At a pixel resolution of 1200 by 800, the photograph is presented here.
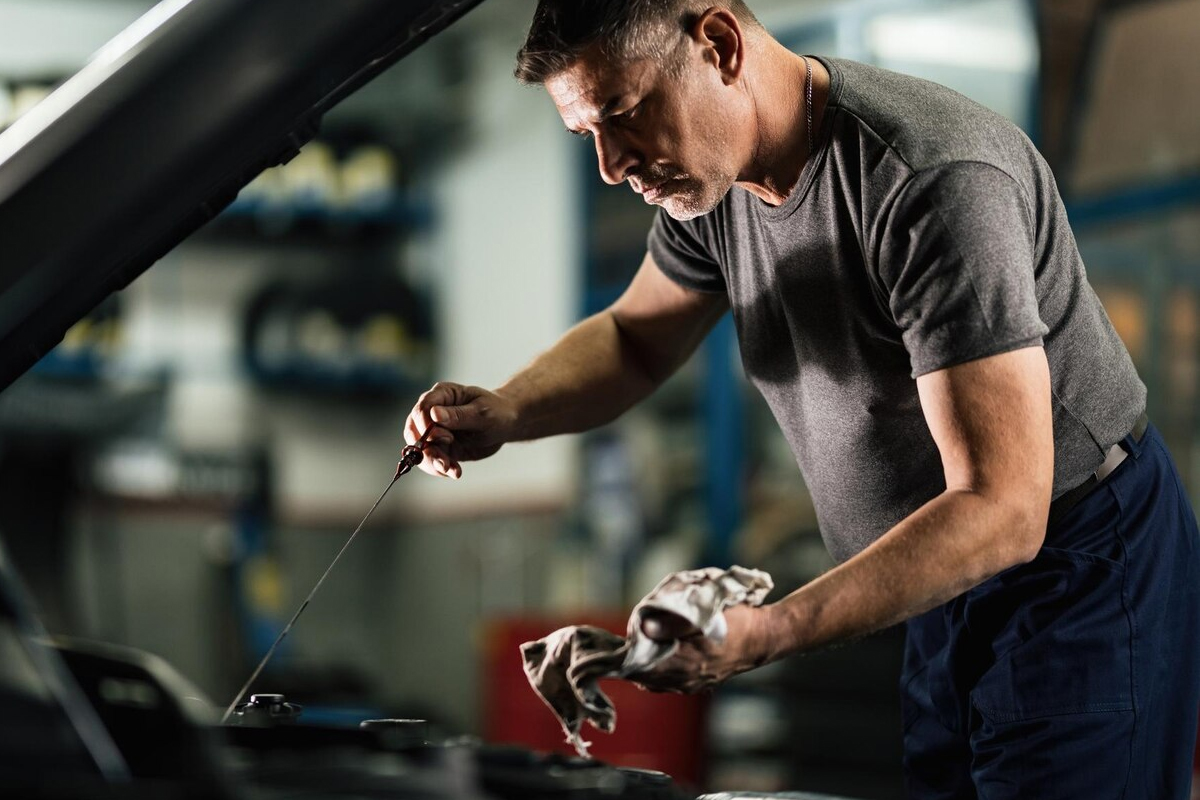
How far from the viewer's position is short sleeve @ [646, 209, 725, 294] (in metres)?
1.63

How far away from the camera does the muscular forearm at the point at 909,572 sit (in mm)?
1062

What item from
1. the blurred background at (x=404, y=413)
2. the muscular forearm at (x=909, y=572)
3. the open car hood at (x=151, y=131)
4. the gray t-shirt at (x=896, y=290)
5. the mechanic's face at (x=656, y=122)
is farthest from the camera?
the blurred background at (x=404, y=413)

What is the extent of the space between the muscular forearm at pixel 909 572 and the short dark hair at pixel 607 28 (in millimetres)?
509

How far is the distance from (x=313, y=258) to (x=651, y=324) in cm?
457

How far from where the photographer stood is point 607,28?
1.25 m

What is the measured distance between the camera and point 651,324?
1.74 meters

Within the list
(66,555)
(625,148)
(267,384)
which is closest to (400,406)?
(267,384)

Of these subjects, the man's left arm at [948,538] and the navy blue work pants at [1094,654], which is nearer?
the man's left arm at [948,538]

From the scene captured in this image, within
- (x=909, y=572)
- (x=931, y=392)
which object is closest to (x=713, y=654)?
(x=909, y=572)

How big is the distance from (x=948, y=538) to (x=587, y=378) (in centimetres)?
68

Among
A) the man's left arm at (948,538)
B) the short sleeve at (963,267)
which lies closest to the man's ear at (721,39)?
the short sleeve at (963,267)

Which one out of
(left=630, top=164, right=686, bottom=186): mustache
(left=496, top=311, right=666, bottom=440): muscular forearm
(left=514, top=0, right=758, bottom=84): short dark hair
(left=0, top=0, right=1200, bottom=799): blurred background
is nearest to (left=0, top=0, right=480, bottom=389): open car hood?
(left=514, top=0, right=758, bottom=84): short dark hair

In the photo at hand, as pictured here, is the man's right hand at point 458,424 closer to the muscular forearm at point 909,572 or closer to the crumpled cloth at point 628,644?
the crumpled cloth at point 628,644

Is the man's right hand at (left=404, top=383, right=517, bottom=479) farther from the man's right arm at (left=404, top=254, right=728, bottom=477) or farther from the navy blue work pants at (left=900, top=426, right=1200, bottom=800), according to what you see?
the navy blue work pants at (left=900, top=426, right=1200, bottom=800)
